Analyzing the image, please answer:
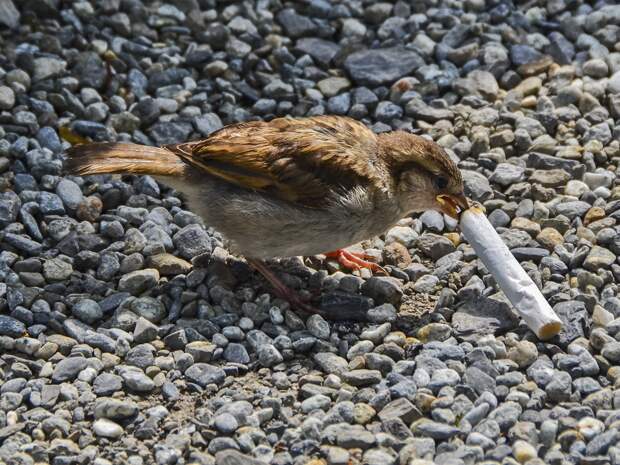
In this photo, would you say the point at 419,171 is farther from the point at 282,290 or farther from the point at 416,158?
the point at 282,290

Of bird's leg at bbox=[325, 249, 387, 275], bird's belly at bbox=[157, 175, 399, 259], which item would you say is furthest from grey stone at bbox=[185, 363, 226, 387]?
bird's leg at bbox=[325, 249, 387, 275]

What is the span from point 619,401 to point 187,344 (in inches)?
85.7

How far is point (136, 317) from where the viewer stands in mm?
6191

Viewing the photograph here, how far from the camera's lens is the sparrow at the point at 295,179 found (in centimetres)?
625

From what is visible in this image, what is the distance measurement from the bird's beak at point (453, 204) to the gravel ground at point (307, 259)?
28 cm

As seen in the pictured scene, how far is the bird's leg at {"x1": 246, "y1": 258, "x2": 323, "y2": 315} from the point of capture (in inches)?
248

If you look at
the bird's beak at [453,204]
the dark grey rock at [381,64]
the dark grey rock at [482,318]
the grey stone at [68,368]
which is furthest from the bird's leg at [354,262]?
the dark grey rock at [381,64]

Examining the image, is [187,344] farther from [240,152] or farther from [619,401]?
[619,401]

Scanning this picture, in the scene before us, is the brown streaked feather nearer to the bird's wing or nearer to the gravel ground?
the bird's wing

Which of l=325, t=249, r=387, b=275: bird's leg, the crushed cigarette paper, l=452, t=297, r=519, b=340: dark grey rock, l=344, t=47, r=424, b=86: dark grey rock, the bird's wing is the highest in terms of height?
the bird's wing

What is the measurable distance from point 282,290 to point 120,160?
1169mm

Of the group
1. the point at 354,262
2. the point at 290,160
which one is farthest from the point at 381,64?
the point at 290,160

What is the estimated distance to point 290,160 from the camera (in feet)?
20.6

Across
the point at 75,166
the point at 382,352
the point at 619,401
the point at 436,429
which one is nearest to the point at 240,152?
the point at 75,166
